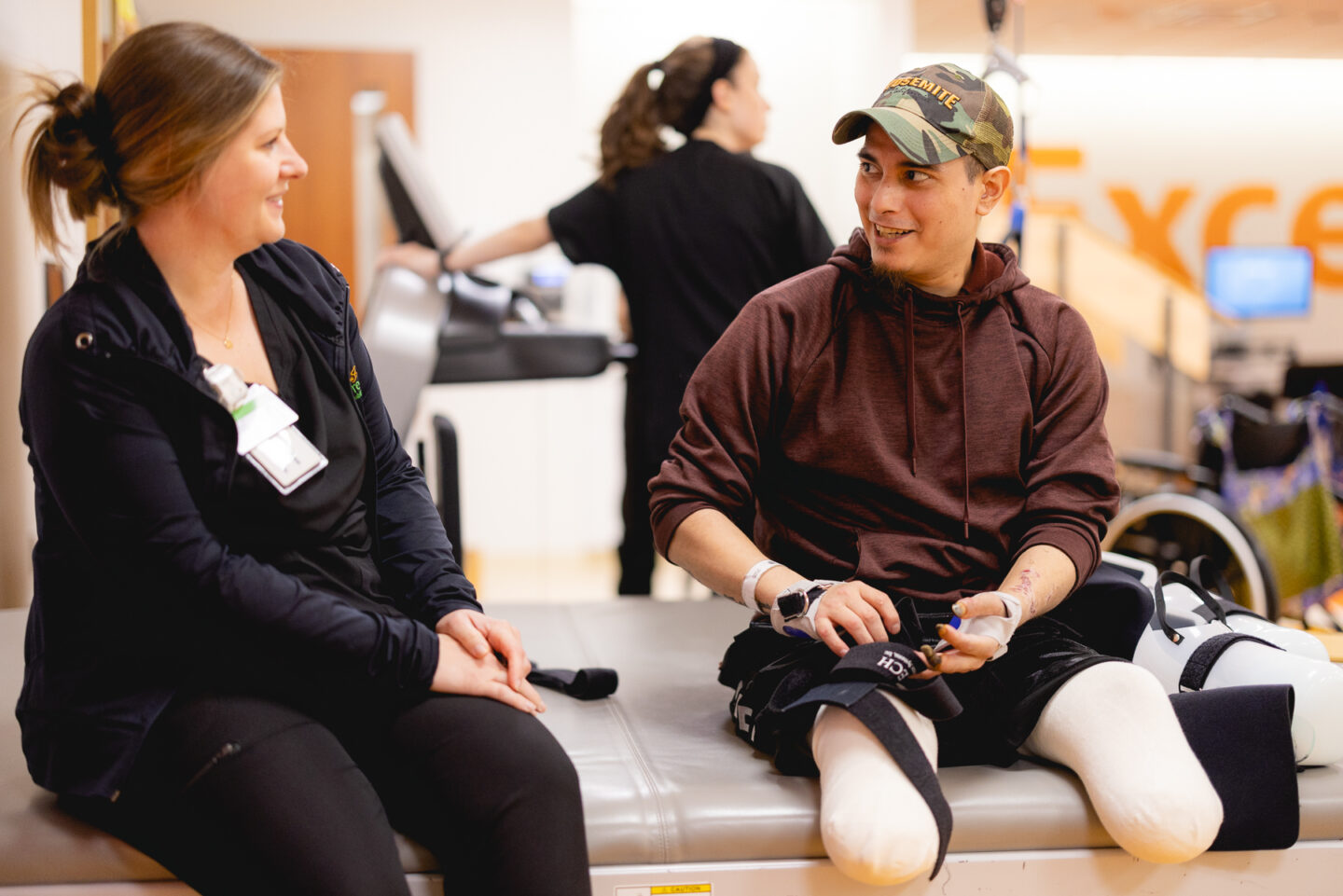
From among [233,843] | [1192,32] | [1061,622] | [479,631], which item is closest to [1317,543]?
[1061,622]

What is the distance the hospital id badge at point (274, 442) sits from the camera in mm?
1162

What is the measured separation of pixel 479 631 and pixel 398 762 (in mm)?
166

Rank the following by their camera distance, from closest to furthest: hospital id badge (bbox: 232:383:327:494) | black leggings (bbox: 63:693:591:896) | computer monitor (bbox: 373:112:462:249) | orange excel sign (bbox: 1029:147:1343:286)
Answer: black leggings (bbox: 63:693:591:896), hospital id badge (bbox: 232:383:327:494), computer monitor (bbox: 373:112:462:249), orange excel sign (bbox: 1029:147:1343:286)

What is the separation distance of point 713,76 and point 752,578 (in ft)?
4.96

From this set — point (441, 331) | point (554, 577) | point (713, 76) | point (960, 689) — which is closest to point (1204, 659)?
point (960, 689)

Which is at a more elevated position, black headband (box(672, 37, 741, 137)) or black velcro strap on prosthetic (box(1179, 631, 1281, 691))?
black headband (box(672, 37, 741, 137))

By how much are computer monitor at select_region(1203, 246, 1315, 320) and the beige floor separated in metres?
4.12

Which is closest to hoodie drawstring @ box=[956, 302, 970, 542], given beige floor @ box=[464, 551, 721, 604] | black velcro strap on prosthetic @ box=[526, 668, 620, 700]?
black velcro strap on prosthetic @ box=[526, 668, 620, 700]

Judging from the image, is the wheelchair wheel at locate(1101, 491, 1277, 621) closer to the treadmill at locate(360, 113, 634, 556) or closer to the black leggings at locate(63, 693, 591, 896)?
the treadmill at locate(360, 113, 634, 556)

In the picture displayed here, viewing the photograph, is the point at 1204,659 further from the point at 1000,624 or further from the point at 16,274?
the point at 16,274

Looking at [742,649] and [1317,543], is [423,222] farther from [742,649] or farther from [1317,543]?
[1317,543]

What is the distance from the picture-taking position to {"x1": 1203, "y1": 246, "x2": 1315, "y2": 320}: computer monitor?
7.10 m

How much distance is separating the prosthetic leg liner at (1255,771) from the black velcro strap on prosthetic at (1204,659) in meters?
0.16

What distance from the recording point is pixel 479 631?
4.22 ft
